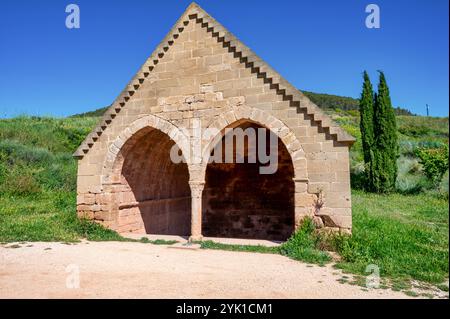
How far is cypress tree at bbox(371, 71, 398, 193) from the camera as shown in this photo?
62.6ft

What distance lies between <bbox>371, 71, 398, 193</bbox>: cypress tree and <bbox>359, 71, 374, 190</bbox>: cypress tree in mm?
261

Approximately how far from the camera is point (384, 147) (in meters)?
19.4

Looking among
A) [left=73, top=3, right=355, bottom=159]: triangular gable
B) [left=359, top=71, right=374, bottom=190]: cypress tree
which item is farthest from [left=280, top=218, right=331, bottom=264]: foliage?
[left=359, top=71, right=374, bottom=190]: cypress tree

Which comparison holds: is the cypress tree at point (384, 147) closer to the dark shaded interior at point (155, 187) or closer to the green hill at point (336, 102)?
the dark shaded interior at point (155, 187)

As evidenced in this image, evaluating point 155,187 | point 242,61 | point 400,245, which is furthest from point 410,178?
point 242,61

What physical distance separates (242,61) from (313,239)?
4.93 metres

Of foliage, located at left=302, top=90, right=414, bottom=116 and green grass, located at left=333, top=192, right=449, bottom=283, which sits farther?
foliage, located at left=302, top=90, right=414, bottom=116

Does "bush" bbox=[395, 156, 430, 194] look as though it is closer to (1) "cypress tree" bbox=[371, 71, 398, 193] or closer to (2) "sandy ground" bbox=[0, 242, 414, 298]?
(1) "cypress tree" bbox=[371, 71, 398, 193]

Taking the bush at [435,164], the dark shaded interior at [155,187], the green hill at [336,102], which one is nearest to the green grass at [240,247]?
the dark shaded interior at [155,187]

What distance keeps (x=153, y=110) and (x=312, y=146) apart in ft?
15.8

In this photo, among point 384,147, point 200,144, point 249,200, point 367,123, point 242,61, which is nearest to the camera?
point 242,61

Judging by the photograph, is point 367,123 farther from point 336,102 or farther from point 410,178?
point 336,102
